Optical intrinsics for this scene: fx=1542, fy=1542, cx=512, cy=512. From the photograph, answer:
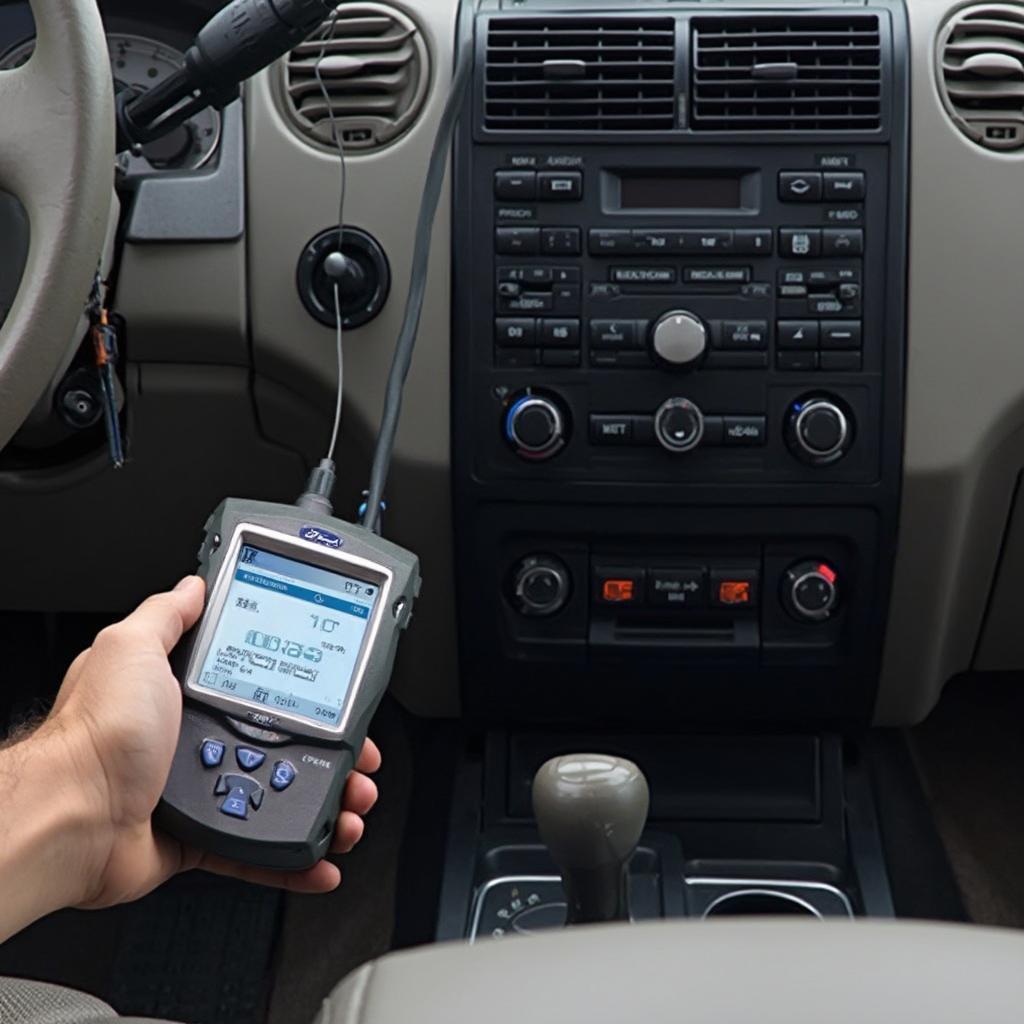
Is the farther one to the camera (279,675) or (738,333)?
(738,333)

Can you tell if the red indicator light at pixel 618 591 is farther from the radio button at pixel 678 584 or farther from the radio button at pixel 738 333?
the radio button at pixel 738 333

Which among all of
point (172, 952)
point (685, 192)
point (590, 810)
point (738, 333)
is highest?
point (685, 192)

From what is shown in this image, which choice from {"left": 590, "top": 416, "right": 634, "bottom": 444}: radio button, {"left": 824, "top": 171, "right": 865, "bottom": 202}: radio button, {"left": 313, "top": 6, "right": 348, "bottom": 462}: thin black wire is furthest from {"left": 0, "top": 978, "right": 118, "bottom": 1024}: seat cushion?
{"left": 824, "top": 171, "right": 865, "bottom": 202}: radio button

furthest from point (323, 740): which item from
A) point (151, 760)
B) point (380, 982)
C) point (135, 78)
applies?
point (135, 78)

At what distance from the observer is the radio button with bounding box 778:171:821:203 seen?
142 cm

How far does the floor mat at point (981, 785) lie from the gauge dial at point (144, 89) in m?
1.19

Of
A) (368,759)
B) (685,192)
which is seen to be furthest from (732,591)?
(368,759)

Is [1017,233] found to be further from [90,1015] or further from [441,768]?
[90,1015]

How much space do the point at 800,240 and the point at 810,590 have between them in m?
0.34

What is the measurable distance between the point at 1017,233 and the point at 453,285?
0.52 m

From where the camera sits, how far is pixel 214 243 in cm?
146

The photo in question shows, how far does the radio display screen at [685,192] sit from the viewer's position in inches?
56.5

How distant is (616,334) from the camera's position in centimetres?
143

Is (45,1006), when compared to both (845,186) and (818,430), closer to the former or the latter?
(818,430)
